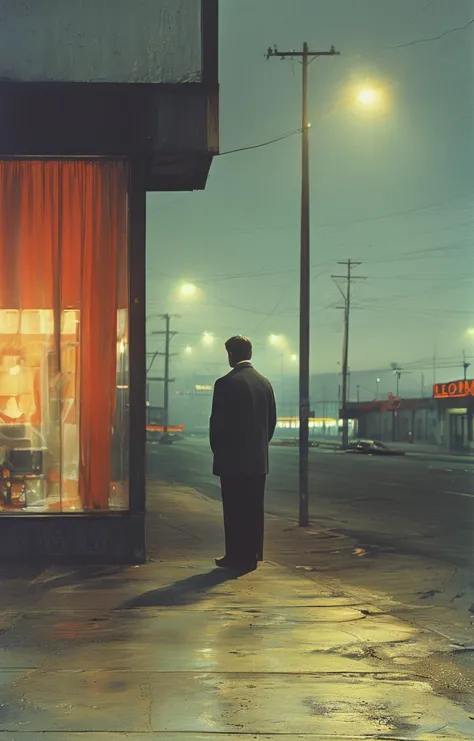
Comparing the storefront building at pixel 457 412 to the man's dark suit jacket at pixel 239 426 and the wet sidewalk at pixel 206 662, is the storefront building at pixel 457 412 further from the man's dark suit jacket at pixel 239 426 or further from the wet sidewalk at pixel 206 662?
the wet sidewalk at pixel 206 662

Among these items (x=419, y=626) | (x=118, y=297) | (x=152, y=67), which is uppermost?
(x=152, y=67)

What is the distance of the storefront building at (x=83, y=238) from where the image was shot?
9039 mm

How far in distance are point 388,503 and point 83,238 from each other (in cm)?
1201

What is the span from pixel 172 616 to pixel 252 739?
2.60 m

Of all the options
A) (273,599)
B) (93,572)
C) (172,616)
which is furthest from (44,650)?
(93,572)

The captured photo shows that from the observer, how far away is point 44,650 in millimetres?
5828

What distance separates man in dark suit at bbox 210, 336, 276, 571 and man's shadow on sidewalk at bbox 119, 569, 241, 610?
346mm

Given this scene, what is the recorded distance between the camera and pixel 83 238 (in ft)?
30.7

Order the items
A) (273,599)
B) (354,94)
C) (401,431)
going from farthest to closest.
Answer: (401,431) < (354,94) < (273,599)

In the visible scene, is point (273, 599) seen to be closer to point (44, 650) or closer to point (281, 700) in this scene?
point (44, 650)

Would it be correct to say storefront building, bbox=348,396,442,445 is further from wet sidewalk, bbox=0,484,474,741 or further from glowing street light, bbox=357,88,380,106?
wet sidewalk, bbox=0,484,474,741

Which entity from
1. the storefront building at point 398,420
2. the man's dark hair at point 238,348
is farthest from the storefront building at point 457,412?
the man's dark hair at point 238,348

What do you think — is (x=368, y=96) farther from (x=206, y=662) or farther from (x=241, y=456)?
(x=206, y=662)

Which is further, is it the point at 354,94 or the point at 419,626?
the point at 354,94
